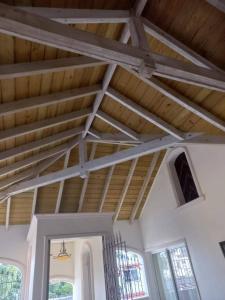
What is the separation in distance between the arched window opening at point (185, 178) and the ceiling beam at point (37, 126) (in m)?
2.89

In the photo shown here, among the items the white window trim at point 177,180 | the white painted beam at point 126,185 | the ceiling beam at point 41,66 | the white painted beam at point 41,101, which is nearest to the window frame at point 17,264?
the white painted beam at point 126,185

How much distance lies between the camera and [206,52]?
319cm

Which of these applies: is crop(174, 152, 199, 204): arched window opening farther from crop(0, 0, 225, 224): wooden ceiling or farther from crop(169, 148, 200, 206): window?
crop(0, 0, 225, 224): wooden ceiling

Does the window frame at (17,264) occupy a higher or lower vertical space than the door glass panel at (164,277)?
higher

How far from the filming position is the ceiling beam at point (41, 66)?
8.73 feet

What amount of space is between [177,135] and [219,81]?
1.89 metres

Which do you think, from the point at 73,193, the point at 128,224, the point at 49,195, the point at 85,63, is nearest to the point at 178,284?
the point at 128,224

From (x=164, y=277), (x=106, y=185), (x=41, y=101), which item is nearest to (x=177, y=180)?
(x=106, y=185)

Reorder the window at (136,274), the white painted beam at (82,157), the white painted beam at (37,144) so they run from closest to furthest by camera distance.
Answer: the white painted beam at (37,144) < the white painted beam at (82,157) < the window at (136,274)

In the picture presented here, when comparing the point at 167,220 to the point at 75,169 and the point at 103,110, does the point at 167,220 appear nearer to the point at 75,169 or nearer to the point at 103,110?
the point at 75,169

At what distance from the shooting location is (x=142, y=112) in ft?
14.5

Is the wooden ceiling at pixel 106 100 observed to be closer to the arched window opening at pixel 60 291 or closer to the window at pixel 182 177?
the window at pixel 182 177

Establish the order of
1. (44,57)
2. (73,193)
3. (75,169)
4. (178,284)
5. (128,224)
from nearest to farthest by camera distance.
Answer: (44,57), (75,169), (178,284), (73,193), (128,224)

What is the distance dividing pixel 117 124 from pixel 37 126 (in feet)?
5.76
